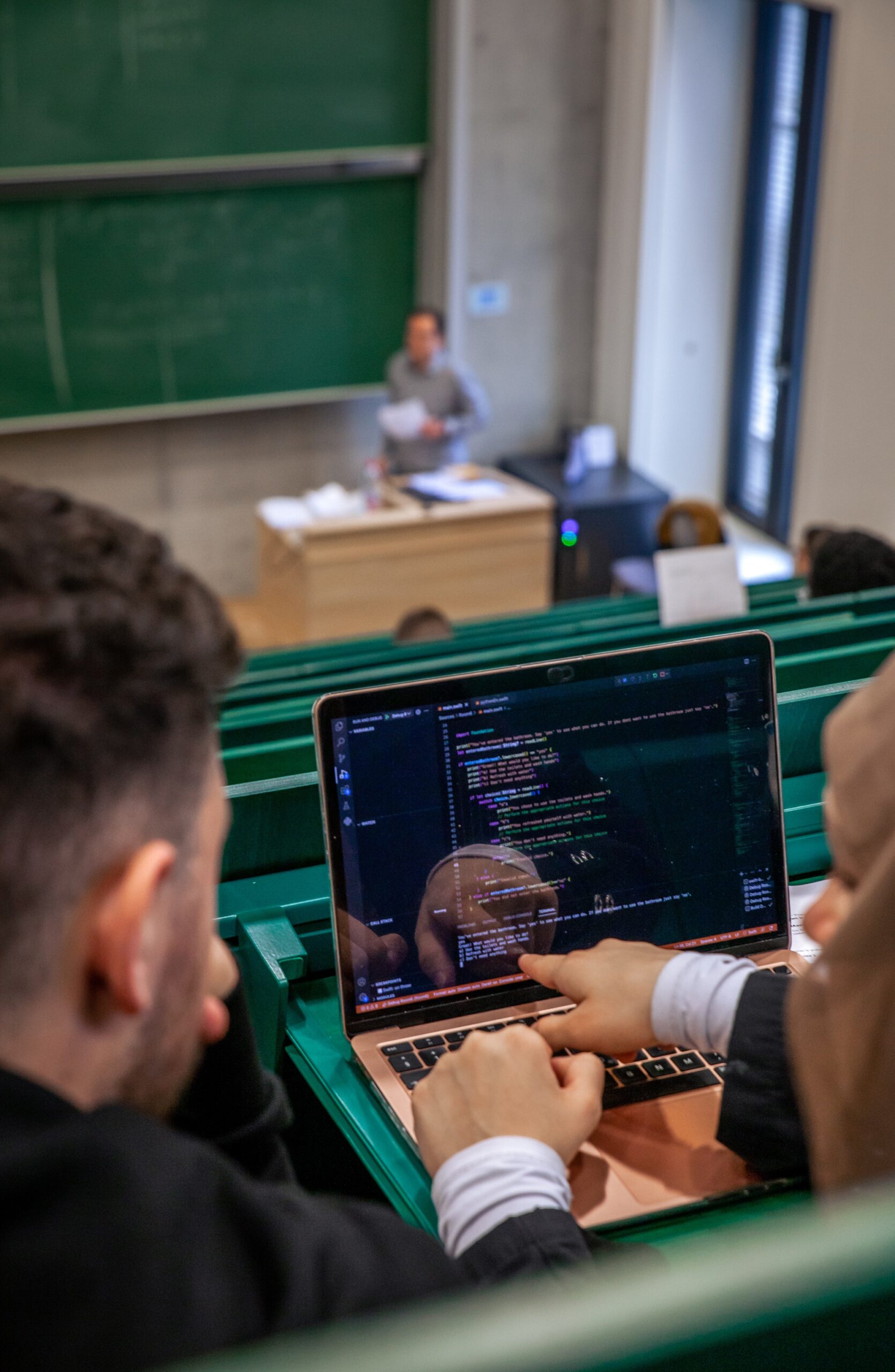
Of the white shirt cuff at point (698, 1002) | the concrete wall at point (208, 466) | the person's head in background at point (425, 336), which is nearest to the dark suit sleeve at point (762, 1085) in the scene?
the white shirt cuff at point (698, 1002)

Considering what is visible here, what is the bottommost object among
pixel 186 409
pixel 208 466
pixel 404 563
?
pixel 404 563

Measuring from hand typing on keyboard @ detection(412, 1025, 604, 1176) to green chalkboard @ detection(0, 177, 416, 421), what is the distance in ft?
17.0

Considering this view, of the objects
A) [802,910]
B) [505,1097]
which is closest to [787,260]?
[802,910]

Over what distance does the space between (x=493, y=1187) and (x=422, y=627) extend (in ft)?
7.90

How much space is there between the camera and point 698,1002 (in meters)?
1.09

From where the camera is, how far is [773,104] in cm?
625

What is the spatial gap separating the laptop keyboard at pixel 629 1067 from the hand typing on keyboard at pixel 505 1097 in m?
0.07

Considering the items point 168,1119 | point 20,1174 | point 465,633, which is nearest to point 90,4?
point 465,633

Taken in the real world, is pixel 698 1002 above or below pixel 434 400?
above

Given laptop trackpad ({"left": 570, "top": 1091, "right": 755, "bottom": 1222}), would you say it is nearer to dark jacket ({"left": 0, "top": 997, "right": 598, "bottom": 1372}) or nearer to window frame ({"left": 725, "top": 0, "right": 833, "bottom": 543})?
dark jacket ({"left": 0, "top": 997, "right": 598, "bottom": 1372})

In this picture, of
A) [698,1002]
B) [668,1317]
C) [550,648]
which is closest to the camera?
[668,1317]

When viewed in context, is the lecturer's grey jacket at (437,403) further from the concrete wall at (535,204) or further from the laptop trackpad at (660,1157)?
the laptop trackpad at (660,1157)

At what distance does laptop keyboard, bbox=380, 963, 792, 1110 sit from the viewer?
3.83 ft

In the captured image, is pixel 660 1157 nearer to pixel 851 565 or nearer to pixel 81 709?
pixel 81 709
